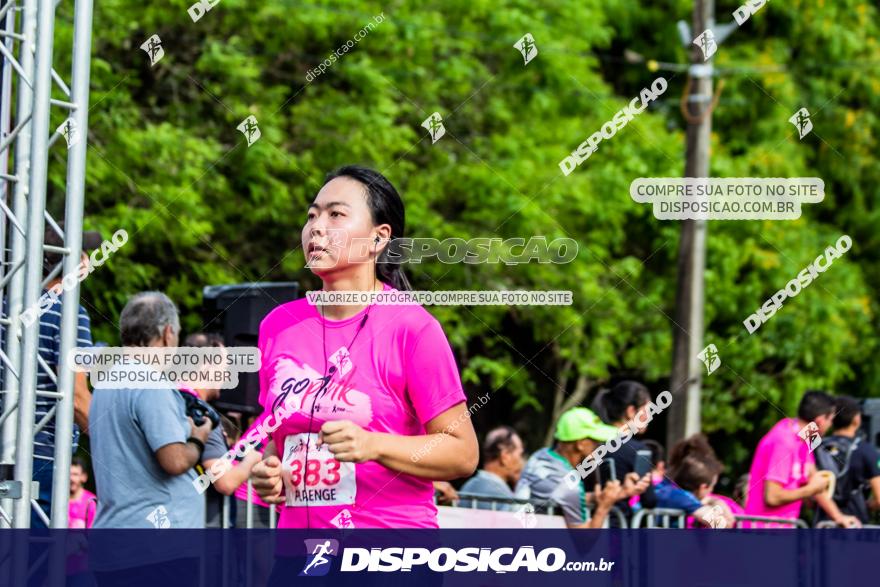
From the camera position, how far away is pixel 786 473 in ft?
23.7

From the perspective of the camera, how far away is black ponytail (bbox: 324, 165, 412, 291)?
3.45 meters

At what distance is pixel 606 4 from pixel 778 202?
8.16 metres

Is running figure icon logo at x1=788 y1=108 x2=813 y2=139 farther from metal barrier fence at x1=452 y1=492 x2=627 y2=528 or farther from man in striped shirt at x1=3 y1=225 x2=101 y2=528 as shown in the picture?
man in striped shirt at x1=3 y1=225 x2=101 y2=528

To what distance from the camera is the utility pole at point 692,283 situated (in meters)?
12.0

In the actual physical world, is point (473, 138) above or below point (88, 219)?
above

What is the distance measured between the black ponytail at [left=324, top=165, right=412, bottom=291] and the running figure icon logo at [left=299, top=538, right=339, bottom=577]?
646 mm

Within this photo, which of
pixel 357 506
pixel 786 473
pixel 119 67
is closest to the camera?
pixel 357 506

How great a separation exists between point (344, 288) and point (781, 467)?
4441 millimetres

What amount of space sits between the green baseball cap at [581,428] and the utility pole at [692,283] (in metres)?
5.44

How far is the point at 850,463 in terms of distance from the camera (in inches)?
306

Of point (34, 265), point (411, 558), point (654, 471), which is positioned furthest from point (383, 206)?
point (654, 471)

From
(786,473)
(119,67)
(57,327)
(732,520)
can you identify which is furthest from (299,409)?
(119,67)

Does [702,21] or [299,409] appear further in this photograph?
[702,21]

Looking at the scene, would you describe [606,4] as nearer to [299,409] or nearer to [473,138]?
[473,138]
